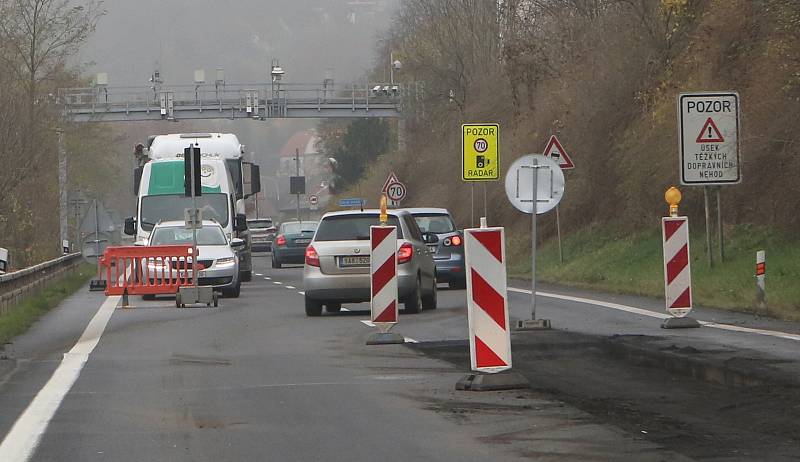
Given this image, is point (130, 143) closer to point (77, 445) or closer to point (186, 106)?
point (186, 106)

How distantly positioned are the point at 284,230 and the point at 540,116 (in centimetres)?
1228

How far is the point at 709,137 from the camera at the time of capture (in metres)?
20.5

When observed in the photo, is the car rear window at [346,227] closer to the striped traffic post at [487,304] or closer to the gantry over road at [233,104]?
the striped traffic post at [487,304]

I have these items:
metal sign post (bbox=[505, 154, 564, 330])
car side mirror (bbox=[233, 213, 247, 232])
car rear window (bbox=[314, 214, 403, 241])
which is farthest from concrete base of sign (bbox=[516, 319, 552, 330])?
car side mirror (bbox=[233, 213, 247, 232])

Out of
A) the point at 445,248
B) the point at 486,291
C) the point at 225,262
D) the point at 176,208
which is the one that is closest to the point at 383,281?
the point at 486,291

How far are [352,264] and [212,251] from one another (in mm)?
9007

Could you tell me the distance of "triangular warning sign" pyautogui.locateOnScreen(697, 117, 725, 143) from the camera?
67.2 ft

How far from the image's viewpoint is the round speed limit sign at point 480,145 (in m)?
36.0

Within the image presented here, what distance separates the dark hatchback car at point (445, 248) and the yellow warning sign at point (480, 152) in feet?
16.8

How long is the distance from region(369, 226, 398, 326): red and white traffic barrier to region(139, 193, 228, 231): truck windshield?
763 inches

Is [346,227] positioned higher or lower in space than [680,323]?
higher

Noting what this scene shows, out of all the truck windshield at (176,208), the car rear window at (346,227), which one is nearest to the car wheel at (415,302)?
the car rear window at (346,227)

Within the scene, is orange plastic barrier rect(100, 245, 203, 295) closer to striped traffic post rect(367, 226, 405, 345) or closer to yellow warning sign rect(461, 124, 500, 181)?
yellow warning sign rect(461, 124, 500, 181)

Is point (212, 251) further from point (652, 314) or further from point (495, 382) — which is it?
point (495, 382)
